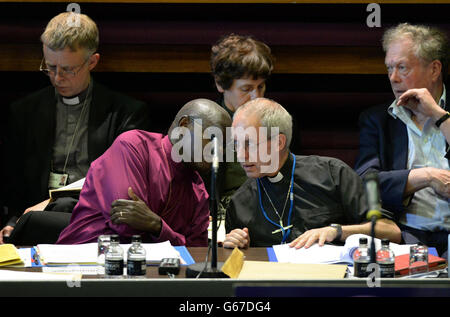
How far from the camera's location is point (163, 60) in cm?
443

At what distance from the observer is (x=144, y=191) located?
2934mm

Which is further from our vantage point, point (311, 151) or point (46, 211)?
point (311, 151)

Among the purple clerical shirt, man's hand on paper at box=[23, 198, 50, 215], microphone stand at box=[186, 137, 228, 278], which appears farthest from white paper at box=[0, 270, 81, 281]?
man's hand on paper at box=[23, 198, 50, 215]

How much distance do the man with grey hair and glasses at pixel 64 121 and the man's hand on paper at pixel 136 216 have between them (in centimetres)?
127

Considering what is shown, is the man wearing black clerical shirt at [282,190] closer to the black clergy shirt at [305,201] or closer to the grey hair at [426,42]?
the black clergy shirt at [305,201]

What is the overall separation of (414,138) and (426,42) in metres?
0.49

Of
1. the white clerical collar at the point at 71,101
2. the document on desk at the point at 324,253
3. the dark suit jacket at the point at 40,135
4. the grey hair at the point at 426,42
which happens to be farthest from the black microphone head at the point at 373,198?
the white clerical collar at the point at 71,101

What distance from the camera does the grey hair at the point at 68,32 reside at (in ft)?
12.7

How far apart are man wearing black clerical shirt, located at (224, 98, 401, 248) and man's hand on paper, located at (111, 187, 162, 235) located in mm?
376

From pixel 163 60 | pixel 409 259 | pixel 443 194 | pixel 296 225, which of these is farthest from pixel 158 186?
pixel 163 60

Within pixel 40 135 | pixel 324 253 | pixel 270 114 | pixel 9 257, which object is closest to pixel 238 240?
pixel 324 253

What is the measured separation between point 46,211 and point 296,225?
3.67 ft

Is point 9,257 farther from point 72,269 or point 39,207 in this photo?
point 39,207

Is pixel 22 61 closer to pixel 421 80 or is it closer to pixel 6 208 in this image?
pixel 6 208
